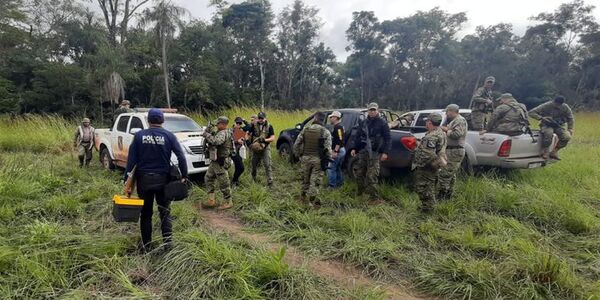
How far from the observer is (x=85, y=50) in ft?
73.8

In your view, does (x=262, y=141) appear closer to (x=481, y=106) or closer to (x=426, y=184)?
(x=426, y=184)

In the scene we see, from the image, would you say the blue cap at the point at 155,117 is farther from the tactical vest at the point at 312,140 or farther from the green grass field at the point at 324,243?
the tactical vest at the point at 312,140

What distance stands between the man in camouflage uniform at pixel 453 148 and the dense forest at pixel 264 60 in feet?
53.1

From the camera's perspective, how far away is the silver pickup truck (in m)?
5.69

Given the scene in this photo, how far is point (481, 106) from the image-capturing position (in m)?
6.52

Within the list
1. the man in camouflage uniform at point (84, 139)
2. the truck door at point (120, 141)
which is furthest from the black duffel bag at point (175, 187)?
the man in camouflage uniform at point (84, 139)

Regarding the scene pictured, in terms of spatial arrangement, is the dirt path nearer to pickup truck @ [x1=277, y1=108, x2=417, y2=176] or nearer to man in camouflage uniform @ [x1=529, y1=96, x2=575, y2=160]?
pickup truck @ [x1=277, y1=108, x2=417, y2=176]

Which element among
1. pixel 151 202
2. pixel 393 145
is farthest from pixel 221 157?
pixel 393 145

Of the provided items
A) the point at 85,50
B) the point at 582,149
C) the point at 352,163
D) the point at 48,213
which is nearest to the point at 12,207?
the point at 48,213

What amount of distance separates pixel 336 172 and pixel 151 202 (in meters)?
3.65

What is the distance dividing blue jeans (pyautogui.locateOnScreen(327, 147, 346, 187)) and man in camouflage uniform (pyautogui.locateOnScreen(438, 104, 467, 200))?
183 centimetres

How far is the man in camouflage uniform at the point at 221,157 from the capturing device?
211 inches

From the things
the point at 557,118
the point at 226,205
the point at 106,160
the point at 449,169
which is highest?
the point at 557,118

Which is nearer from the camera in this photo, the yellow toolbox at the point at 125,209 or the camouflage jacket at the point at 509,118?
the yellow toolbox at the point at 125,209
